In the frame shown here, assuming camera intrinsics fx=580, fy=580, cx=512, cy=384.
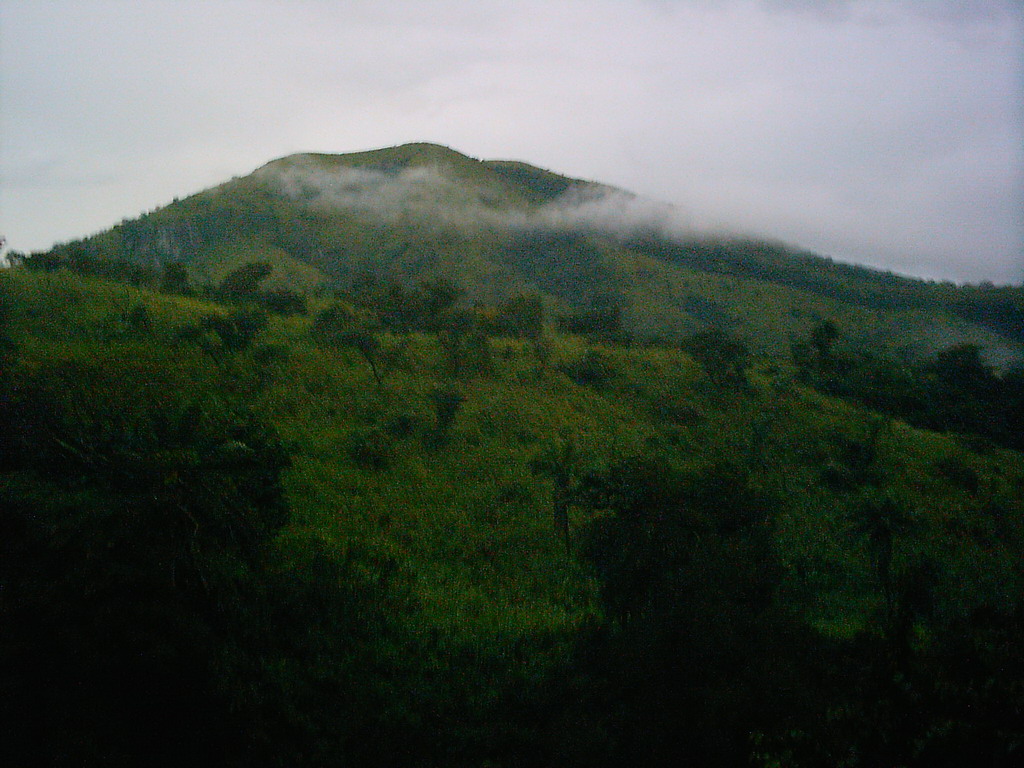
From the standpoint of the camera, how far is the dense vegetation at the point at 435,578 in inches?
250

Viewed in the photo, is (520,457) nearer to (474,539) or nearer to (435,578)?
(474,539)

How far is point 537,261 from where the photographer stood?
83.4 m

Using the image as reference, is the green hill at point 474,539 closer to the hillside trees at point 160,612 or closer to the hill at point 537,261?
the hillside trees at point 160,612

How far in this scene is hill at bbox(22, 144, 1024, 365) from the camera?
68.4m

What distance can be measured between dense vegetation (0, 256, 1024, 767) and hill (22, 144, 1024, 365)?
3559 centimetres

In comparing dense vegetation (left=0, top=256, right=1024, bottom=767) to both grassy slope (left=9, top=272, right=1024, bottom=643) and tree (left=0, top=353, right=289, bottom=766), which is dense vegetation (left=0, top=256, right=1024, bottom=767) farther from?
grassy slope (left=9, top=272, right=1024, bottom=643)

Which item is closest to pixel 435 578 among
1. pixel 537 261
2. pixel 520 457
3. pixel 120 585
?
pixel 120 585

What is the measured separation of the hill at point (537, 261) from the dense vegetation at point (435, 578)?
→ 35591mm

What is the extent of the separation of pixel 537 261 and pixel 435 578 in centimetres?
7392

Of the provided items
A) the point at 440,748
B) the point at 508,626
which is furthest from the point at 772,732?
the point at 508,626

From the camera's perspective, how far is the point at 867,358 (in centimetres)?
4009

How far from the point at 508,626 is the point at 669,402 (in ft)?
62.5

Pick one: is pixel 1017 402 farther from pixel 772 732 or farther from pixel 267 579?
pixel 267 579

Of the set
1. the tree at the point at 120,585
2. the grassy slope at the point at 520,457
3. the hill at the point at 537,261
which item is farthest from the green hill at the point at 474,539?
the hill at the point at 537,261
